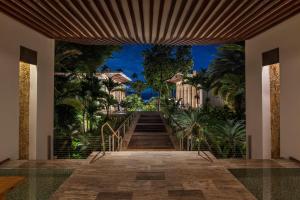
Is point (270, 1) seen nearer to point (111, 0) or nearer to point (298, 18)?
point (298, 18)

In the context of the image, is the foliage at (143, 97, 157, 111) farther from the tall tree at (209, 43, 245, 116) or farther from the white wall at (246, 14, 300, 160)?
the white wall at (246, 14, 300, 160)

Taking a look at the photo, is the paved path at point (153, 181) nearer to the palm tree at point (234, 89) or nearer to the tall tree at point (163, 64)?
the palm tree at point (234, 89)

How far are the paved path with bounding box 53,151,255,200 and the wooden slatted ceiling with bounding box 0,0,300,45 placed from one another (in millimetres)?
3312

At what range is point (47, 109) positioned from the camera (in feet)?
41.7

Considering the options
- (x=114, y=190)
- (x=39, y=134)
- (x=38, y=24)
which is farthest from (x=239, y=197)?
(x=39, y=134)

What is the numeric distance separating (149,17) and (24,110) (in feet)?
15.0

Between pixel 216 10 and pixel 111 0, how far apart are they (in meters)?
2.38

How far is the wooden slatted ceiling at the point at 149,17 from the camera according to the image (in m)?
8.18

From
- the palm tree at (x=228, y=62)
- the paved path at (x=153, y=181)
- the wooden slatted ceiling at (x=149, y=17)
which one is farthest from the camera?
the palm tree at (x=228, y=62)

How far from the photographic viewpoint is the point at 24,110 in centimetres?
1156

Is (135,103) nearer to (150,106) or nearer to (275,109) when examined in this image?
(150,106)

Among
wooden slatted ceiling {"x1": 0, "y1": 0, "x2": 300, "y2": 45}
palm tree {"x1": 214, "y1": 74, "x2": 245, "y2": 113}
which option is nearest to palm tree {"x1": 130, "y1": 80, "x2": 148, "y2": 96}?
palm tree {"x1": 214, "y1": 74, "x2": 245, "y2": 113}

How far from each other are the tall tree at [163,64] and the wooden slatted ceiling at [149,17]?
27.5m

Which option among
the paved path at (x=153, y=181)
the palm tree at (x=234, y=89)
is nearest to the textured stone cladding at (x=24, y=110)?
the paved path at (x=153, y=181)
